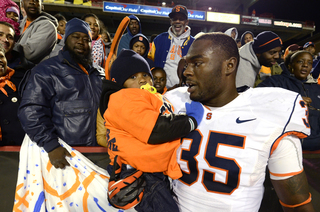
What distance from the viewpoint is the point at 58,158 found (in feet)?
5.64

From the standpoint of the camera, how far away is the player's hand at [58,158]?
5.61ft

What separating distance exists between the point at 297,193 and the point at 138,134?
1.11 metres

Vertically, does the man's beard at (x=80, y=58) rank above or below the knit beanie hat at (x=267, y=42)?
below

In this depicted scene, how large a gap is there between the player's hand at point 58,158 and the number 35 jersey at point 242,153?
42.3 inches

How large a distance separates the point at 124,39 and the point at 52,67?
2.29 m

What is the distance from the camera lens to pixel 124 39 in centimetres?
412

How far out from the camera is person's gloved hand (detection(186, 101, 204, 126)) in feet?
4.49

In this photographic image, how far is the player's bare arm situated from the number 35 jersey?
42 mm

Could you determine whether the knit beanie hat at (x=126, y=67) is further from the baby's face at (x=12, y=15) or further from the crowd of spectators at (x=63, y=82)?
the baby's face at (x=12, y=15)

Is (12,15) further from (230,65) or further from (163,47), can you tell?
(230,65)

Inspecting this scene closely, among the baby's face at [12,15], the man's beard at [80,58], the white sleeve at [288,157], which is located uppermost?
the baby's face at [12,15]

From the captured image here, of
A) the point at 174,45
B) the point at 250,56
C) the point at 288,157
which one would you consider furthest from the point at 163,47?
the point at 288,157

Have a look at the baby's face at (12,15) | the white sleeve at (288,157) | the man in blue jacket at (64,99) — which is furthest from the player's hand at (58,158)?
the baby's face at (12,15)

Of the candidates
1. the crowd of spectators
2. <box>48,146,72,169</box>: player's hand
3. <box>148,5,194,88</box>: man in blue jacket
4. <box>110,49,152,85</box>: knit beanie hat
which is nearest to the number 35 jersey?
the crowd of spectators
